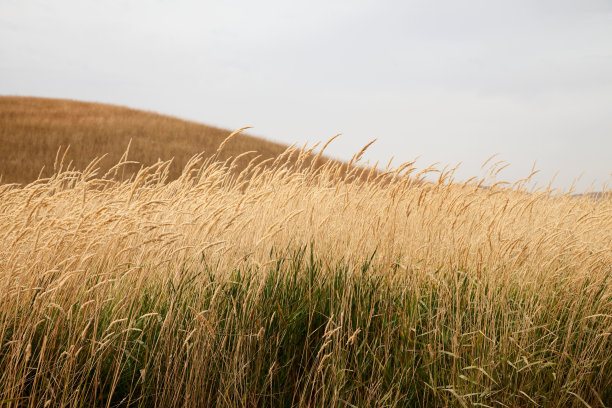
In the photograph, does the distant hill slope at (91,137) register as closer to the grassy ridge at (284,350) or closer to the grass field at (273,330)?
the grass field at (273,330)

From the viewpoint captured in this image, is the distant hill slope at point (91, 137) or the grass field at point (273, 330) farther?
the distant hill slope at point (91, 137)

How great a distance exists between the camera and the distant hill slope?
49.0 feet

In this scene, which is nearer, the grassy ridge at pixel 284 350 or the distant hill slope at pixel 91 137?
the grassy ridge at pixel 284 350

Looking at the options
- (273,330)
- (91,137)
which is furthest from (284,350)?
(91,137)

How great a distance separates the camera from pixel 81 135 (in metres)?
17.6

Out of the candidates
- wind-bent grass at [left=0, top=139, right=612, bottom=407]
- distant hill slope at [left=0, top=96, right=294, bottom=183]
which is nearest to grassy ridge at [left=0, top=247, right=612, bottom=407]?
wind-bent grass at [left=0, top=139, right=612, bottom=407]

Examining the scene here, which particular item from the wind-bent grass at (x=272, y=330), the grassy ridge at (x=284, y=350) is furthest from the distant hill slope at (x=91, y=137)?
the grassy ridge at (x=284, y=350)

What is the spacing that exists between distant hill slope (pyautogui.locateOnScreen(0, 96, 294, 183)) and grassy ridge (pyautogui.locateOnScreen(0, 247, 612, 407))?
38.3 feet

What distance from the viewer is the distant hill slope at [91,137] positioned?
14.9m

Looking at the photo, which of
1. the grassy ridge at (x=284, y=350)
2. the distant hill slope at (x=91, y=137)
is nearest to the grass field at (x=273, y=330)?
the grassy ridge at (x=284, y=350)

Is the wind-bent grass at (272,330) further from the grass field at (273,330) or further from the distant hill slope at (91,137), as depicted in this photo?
the distant hill slope at (91,137)

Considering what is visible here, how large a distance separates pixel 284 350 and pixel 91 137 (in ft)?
57.2

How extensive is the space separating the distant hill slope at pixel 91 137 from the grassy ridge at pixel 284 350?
38.3ft

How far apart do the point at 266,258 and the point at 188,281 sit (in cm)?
57
